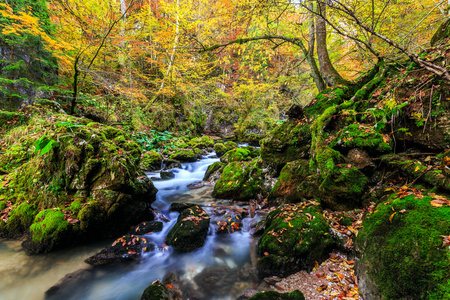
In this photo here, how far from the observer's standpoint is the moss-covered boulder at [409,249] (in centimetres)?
162

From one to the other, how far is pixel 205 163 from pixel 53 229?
7757 mm

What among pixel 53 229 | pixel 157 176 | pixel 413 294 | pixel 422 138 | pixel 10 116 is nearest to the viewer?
pixel 413 294

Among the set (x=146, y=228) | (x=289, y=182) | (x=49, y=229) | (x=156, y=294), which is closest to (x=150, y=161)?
(x=146, y=228)

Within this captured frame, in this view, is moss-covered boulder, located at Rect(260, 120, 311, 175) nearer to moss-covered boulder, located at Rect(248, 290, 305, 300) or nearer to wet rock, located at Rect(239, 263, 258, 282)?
wet rock, located at Rect(239, 263, 258, 282)

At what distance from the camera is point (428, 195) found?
2.29m

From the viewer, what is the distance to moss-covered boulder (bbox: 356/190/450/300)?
1.62 meters

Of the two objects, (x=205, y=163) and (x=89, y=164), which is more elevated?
(x=89, y=164)

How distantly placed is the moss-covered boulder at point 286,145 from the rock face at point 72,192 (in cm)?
422

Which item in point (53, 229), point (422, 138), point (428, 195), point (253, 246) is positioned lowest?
point (253, 246)

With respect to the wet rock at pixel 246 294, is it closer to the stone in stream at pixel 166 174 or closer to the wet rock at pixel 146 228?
the wet rock at pixel 146 228

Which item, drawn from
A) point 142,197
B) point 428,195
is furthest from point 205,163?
point 428,195

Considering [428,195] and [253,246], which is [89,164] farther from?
[428,195]

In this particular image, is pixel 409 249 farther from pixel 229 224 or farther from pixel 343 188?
pixel 229 224

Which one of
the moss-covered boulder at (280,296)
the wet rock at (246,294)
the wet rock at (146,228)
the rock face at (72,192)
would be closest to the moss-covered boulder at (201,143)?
the rock face at (72,192)
